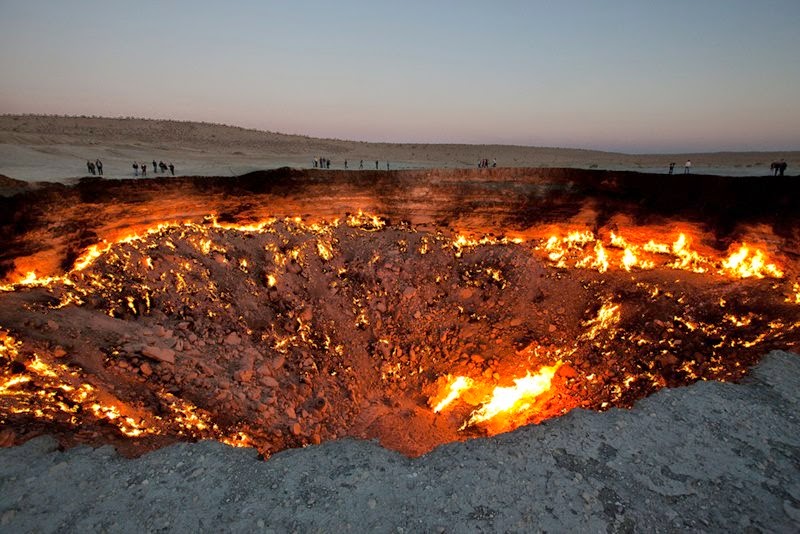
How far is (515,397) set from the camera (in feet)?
31.0

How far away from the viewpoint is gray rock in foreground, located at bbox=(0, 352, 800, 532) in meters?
4.08

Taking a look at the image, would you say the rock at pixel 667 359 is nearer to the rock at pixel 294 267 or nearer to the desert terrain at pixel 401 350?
the desert terrain at pixel 401 350

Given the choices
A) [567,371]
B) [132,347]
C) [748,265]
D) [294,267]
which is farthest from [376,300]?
[748,265]

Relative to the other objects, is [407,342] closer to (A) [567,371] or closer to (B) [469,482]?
(A) [567,371]

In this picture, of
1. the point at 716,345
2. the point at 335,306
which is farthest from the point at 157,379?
the point at 716,345

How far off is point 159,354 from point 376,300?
5210mm

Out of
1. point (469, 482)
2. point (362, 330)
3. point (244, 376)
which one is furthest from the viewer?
point (362, 330)

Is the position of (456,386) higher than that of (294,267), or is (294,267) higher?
(294,267)

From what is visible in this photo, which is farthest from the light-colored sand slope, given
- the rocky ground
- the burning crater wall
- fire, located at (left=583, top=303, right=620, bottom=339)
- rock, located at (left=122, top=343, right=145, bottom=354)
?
fire, located at (left=583, top=303, right=620, bottom=339)

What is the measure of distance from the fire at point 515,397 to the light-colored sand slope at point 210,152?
403 inches

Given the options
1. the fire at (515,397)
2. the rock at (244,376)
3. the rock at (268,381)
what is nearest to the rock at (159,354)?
the rock at (244,376)

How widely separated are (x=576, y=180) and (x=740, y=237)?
4.23m

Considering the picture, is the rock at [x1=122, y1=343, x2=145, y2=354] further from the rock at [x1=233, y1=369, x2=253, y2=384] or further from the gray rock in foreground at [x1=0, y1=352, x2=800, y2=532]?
the gray rock in foreground at [x1=0, y1=352, x2=800, y2=532]

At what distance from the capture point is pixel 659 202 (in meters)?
10.6
